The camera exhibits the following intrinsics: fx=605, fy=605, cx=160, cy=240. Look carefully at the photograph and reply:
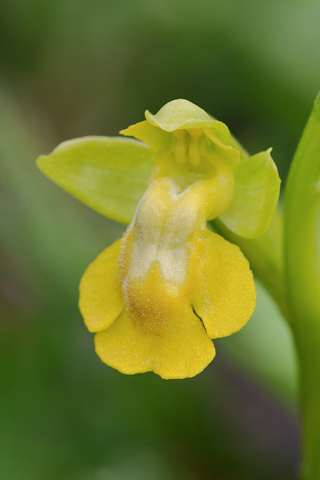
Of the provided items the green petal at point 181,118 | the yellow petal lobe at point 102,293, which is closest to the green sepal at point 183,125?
the green petal at point 181,118

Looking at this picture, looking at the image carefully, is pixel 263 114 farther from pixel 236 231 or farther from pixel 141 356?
pixel 141 356

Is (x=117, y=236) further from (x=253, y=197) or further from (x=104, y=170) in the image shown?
(x=253, y=197)

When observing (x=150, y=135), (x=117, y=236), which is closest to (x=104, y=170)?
(x=150, y=135)

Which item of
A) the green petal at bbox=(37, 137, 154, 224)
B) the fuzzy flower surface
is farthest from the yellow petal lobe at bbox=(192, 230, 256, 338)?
the green petal at bbox=(37, 137, 154, 224)

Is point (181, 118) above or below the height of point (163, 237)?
above

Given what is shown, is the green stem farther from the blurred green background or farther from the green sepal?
the blurred green background

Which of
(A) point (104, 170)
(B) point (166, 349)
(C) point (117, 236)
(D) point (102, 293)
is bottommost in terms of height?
(C) point (117, 236)

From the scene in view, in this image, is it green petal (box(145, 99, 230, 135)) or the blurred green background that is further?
the blurred green background
